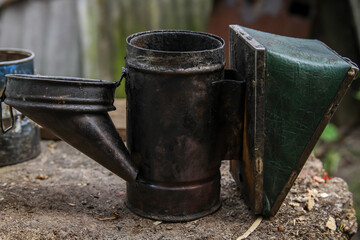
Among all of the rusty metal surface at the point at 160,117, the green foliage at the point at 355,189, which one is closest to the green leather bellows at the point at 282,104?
the rusty metal surface at the point at 160,117

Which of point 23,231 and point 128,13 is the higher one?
point 128,13

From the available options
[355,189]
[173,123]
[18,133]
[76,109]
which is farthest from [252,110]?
[355,189]

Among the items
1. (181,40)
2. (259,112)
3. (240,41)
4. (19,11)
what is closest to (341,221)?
(259,112)

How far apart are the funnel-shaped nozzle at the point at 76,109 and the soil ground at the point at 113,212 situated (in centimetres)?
Answer: 27

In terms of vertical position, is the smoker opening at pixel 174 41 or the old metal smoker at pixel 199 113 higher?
the smoker opening at pixel 174 41

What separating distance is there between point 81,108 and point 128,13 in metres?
2.75

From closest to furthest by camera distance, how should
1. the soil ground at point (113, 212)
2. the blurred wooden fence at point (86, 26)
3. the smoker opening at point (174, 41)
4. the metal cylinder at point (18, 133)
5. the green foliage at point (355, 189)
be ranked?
the soil ground at point (113, 212), the smoker opening at point (174, 41), the metal cylinder at point (18, 133), the green foliage at point (355, 189), the blurred wooden fence at point (86, 26)

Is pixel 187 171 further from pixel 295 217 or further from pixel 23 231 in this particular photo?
pixel 23 231

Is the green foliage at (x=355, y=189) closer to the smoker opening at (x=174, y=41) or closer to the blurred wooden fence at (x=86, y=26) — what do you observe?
the blurred wooden fence at (x=86, y=26)

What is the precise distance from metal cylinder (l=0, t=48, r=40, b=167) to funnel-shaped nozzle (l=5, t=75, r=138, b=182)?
58 centimetres

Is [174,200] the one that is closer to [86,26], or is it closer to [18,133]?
[18,133]

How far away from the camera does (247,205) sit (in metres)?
2.59

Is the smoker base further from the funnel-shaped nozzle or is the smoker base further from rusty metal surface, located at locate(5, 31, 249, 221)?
the funnel-shaped nozzle

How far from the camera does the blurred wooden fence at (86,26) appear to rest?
16.0 ft
